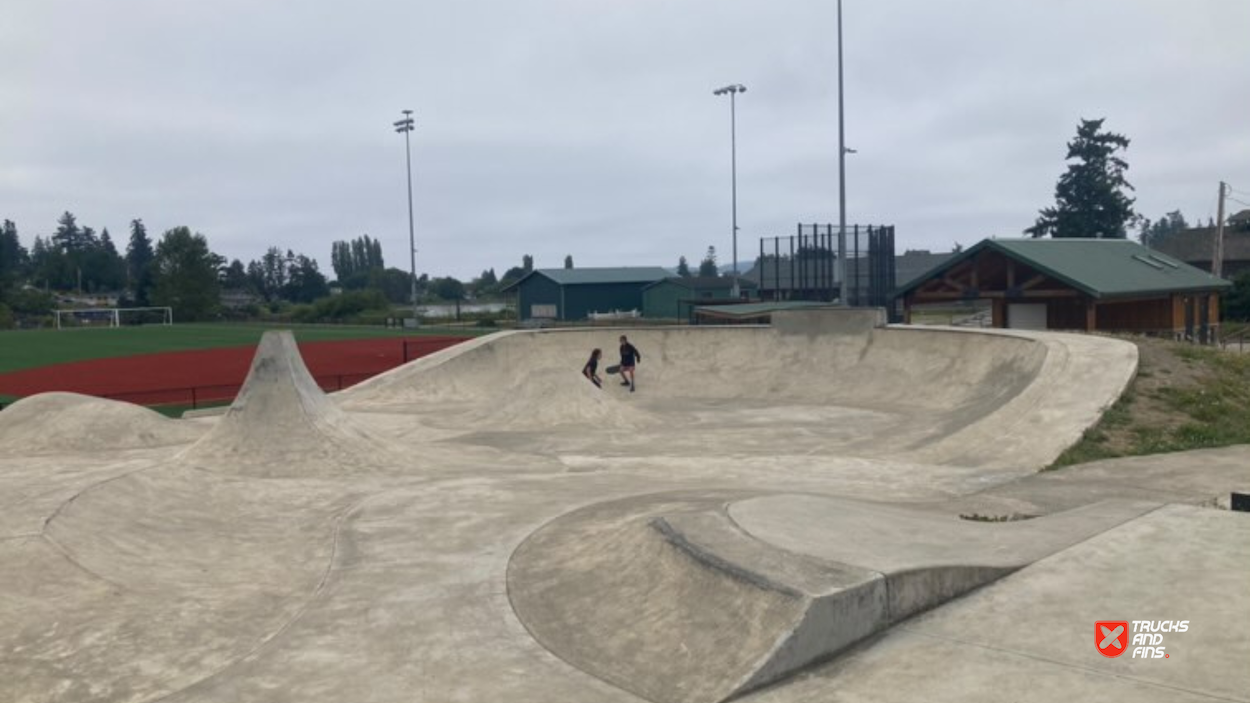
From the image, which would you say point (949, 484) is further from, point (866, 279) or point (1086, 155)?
point (1086, 155)

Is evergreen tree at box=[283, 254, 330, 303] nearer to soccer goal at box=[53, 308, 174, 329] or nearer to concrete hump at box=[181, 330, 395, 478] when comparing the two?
soccer goal at box=[53, 308, 174, 329]

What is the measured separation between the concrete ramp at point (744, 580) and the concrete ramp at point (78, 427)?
1084cm

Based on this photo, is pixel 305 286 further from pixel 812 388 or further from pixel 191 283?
pixel 812 388

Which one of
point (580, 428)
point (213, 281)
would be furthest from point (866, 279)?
point (213, 281)

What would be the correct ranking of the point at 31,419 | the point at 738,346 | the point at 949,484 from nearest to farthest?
1. the point at 949,484
2. the point at 31,419
3. the point at 738,346

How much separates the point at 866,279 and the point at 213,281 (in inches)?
3274

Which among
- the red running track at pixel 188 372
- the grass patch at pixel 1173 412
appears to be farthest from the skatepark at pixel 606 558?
the red running track at pixel 188 372

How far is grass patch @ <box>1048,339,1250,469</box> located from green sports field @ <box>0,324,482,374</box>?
40.2 meters

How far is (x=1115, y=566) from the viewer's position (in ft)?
27.1

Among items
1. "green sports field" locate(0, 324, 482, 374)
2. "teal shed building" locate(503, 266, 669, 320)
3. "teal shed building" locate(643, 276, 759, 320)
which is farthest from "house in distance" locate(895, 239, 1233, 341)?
"teal shed building" locate(503, 266, 669, 320)

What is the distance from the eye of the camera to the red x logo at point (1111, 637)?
21.5ft

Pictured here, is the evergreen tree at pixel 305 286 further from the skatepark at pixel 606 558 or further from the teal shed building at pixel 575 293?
the skatepark at pixel 606 558

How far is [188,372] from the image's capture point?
37.8m

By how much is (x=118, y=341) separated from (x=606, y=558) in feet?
188
